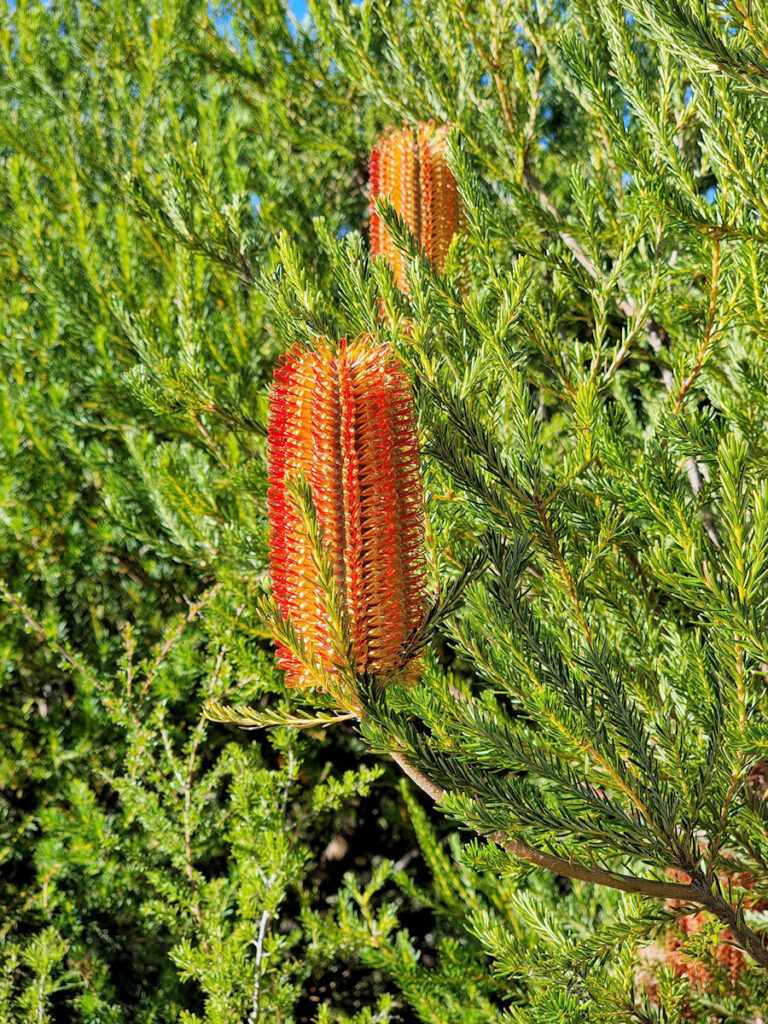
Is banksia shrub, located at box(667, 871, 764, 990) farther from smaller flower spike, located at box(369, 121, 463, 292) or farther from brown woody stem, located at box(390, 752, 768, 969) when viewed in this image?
smaller flower spike, located at box(369, 121, 463, 292)

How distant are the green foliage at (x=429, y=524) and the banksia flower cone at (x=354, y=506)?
5 cm

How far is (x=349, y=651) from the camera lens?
1027mm

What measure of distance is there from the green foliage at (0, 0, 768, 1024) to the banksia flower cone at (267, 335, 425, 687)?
5 cm

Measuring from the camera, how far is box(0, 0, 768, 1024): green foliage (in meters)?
1.20

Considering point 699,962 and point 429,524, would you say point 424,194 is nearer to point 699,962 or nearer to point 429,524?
point 429,524

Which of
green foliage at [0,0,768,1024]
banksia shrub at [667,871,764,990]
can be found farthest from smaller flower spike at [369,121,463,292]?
banksia shrub at [667,871,764,990]

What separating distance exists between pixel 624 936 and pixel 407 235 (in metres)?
1.06

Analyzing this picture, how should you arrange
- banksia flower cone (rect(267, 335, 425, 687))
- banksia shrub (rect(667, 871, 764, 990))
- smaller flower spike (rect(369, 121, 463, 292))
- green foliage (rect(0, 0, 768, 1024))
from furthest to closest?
1. smaller flower spike (rect(369, 121, 463, 292))
2. banksia shrub (rect(667, 871, 764, 990))
3. green foliage (rect(0, 0, 768, 1024))
4. banksia flower cone (rect(267, 335, 425, 687))

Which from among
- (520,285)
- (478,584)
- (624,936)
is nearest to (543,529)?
(478,584)

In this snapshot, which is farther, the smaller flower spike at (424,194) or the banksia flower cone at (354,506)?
the smaller flower spike at (424,194)

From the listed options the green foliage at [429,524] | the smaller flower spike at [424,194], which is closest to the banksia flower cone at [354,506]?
the green foliage at [429,524]

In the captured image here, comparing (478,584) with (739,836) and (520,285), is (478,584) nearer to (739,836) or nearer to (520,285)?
(520,285)

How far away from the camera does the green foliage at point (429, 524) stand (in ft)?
3.93

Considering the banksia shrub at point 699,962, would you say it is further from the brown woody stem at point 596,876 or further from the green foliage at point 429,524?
the brown woody stem at point 596,876
